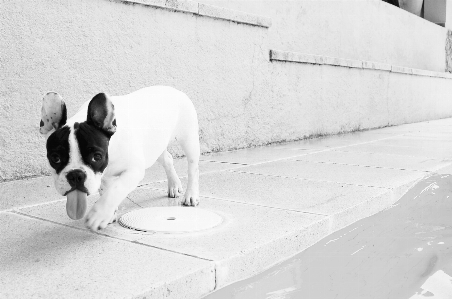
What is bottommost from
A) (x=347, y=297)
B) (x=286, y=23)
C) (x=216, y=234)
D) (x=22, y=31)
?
(x=347, y=297)

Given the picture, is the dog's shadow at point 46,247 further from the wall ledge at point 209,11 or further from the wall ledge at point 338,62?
the wall ledge at point 338,62

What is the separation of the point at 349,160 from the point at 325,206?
1647 millimetres

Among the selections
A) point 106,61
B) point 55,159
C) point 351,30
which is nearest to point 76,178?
point 55,159

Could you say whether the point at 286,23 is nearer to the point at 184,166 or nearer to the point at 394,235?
the point at 184,166

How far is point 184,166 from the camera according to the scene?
3496mm

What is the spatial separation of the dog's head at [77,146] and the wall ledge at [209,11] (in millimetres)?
1934

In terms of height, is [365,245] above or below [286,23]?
below

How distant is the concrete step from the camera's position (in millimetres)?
1412

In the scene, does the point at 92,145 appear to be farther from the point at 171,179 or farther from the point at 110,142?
the point at 171,179

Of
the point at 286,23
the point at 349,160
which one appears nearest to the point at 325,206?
the point at 349,160

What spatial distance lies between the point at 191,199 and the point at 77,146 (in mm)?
865

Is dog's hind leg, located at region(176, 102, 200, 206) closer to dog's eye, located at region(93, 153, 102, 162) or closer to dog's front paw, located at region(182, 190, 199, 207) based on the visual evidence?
dog's front paw, located at region(182, 190, 199, 207)

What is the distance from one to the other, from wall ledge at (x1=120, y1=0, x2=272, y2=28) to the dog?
149 cm

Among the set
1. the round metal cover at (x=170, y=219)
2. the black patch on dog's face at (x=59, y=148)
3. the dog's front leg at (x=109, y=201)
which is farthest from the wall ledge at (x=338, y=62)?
the black patch on dog's face at (x=59, y=148)
